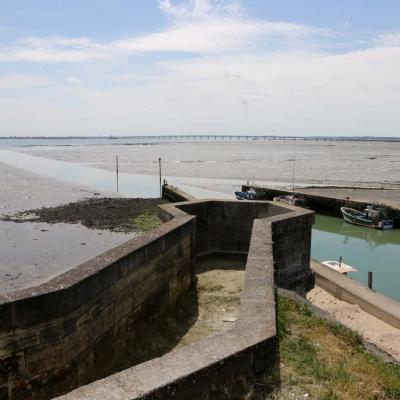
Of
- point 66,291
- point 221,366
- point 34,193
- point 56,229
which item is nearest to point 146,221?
point 56,229

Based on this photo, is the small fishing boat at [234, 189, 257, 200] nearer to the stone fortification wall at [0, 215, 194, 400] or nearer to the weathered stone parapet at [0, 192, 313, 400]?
the weathered stone parapet at [0, 192, 313, 400]

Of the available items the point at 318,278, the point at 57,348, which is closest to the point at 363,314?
the point at 318,278

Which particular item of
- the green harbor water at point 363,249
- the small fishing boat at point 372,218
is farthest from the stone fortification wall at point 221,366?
the small fishing boat at point 372,218

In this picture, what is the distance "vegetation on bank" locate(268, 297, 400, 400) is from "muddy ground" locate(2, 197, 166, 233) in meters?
17.1

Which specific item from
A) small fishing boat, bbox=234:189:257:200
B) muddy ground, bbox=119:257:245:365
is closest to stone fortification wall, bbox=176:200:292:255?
muddy ground, bbox=119:257:245:365

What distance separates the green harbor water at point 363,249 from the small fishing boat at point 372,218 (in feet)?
1.08

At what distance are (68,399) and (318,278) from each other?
1150cm

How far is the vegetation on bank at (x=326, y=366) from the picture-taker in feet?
13.5

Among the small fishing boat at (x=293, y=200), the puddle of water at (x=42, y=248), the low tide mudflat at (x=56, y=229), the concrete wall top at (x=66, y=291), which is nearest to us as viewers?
the concrete wall top at (x=66, y=291)

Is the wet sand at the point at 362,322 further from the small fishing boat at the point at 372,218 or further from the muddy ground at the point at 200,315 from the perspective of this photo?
the small fishing boat at the point at 372,218

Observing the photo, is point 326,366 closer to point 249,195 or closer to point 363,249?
point 363,249

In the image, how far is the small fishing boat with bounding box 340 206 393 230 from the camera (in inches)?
1073

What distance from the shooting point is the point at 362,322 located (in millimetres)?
11031

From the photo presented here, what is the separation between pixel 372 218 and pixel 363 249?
5223 mm
